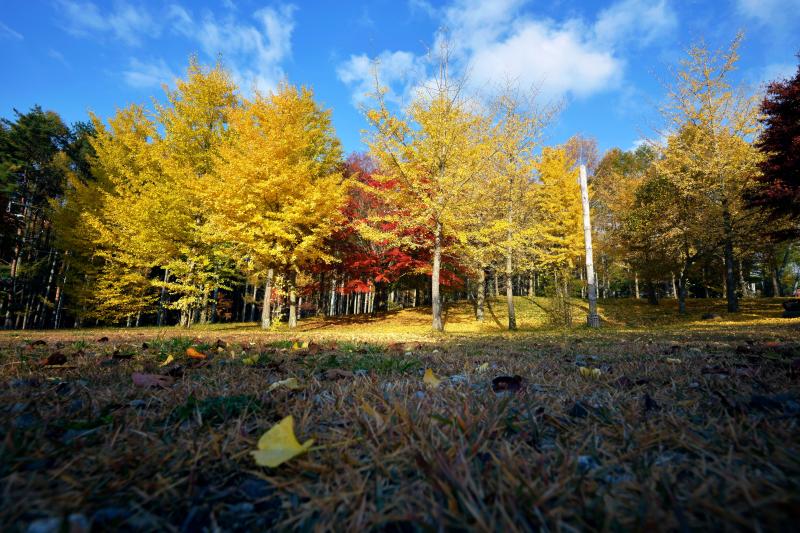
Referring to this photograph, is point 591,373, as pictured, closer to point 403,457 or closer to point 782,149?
point 403,457

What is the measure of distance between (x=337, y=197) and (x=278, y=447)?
461 inches

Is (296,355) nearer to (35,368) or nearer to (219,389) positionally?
(219,389)

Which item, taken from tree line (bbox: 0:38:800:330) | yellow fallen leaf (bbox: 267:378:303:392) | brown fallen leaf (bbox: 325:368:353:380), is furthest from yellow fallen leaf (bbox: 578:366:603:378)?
tree line (bbox: 0:38:800:330)

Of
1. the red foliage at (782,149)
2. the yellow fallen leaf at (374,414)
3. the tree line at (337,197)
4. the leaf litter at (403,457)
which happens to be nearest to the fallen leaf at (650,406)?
the leaf litter at (403,457)

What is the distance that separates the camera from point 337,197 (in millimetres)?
12094

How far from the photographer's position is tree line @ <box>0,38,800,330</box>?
38.3ft

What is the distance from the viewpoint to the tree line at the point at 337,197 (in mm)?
11688

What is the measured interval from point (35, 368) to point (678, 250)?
75.7 ft

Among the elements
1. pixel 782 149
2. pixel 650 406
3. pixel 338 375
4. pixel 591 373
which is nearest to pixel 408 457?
pixel 650 406

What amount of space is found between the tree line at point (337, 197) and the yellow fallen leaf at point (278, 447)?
10752 millimetres

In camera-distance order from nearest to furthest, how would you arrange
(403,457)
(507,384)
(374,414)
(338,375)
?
(403,457)
(374,414)
(507,384)
(338,375)

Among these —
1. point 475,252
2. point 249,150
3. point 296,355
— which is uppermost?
point 249,150

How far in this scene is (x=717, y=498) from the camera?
25.0 inches

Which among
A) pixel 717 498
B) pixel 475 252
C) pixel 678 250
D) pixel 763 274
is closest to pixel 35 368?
pixel 717 498
